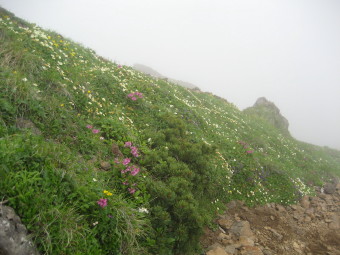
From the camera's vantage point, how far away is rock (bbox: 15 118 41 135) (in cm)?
571

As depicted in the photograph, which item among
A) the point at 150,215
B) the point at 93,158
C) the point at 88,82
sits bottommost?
the point at 150,215

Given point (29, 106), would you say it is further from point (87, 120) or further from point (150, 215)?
point (150, 215)

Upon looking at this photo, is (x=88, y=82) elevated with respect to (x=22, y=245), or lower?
elevated

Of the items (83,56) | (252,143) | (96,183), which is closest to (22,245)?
(96,183)

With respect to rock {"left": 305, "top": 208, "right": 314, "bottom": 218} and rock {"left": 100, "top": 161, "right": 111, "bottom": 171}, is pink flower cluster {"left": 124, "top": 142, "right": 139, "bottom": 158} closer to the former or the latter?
rock {"left": 100, "top": 161, "right": 111, "bottom": 171}

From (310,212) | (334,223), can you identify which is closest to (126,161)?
(310,212)

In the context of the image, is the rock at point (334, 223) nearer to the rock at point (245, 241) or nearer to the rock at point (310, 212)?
the rock at point (310, 212)

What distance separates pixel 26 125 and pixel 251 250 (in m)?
7.01

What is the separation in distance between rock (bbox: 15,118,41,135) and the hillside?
3cm

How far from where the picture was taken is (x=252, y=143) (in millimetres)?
15094

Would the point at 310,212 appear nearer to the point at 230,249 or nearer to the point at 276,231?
the point at 276,231

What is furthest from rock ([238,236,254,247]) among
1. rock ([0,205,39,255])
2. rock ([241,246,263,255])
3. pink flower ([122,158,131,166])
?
rock ([0,205,39,255])

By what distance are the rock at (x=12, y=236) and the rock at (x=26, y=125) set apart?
2.65 meters

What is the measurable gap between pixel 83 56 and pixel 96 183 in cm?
936
